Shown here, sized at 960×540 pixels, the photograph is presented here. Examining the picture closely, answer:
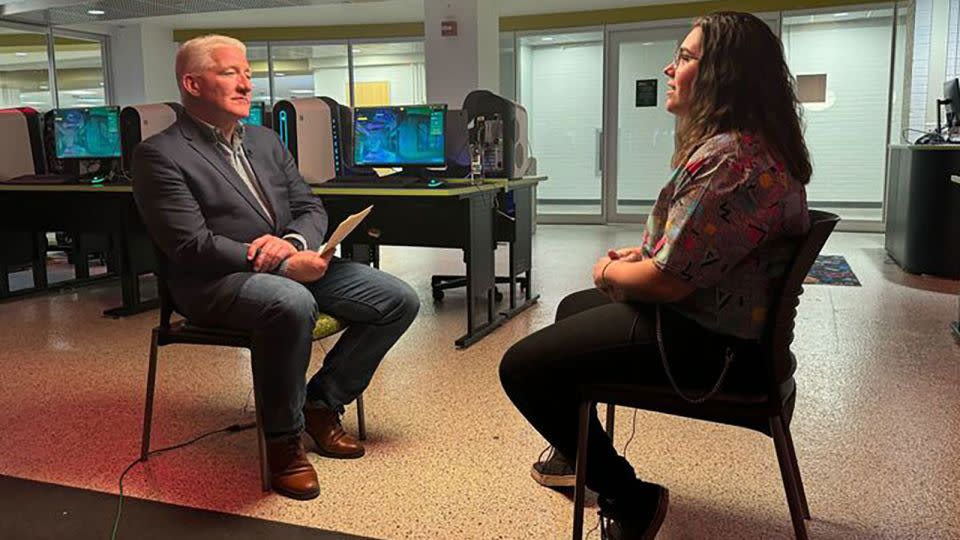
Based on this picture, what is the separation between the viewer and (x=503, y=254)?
625 cm

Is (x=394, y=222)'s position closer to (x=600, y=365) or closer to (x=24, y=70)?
(x=600, y=365)

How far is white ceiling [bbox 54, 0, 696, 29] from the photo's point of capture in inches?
336

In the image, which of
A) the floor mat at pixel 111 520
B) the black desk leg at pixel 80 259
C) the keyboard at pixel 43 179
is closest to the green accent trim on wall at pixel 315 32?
the black desk leg at pixel 80 259

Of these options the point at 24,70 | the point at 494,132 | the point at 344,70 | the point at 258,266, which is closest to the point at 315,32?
the point at 344,70

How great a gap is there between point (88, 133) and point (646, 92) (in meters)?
6.14

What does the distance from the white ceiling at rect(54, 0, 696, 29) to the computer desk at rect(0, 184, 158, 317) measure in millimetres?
4326

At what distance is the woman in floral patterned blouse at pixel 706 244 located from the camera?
1423 millimetres

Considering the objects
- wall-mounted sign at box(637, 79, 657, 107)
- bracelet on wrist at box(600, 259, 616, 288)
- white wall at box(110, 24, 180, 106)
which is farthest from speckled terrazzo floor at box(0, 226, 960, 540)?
white wall at box(110, 24, 180, 106)

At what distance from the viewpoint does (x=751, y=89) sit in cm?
146

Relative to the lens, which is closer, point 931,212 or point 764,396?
point 764,396

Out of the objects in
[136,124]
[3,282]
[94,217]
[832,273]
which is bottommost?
[832,273]

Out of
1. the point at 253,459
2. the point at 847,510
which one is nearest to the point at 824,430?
the point at 847,510

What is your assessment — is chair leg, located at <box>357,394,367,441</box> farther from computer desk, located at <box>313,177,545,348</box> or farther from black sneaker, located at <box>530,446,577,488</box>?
computer desk, located at <box>313,177,545,348</box>

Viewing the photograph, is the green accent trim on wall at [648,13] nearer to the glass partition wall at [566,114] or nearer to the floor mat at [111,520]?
the glass partition wall at [566,114]
